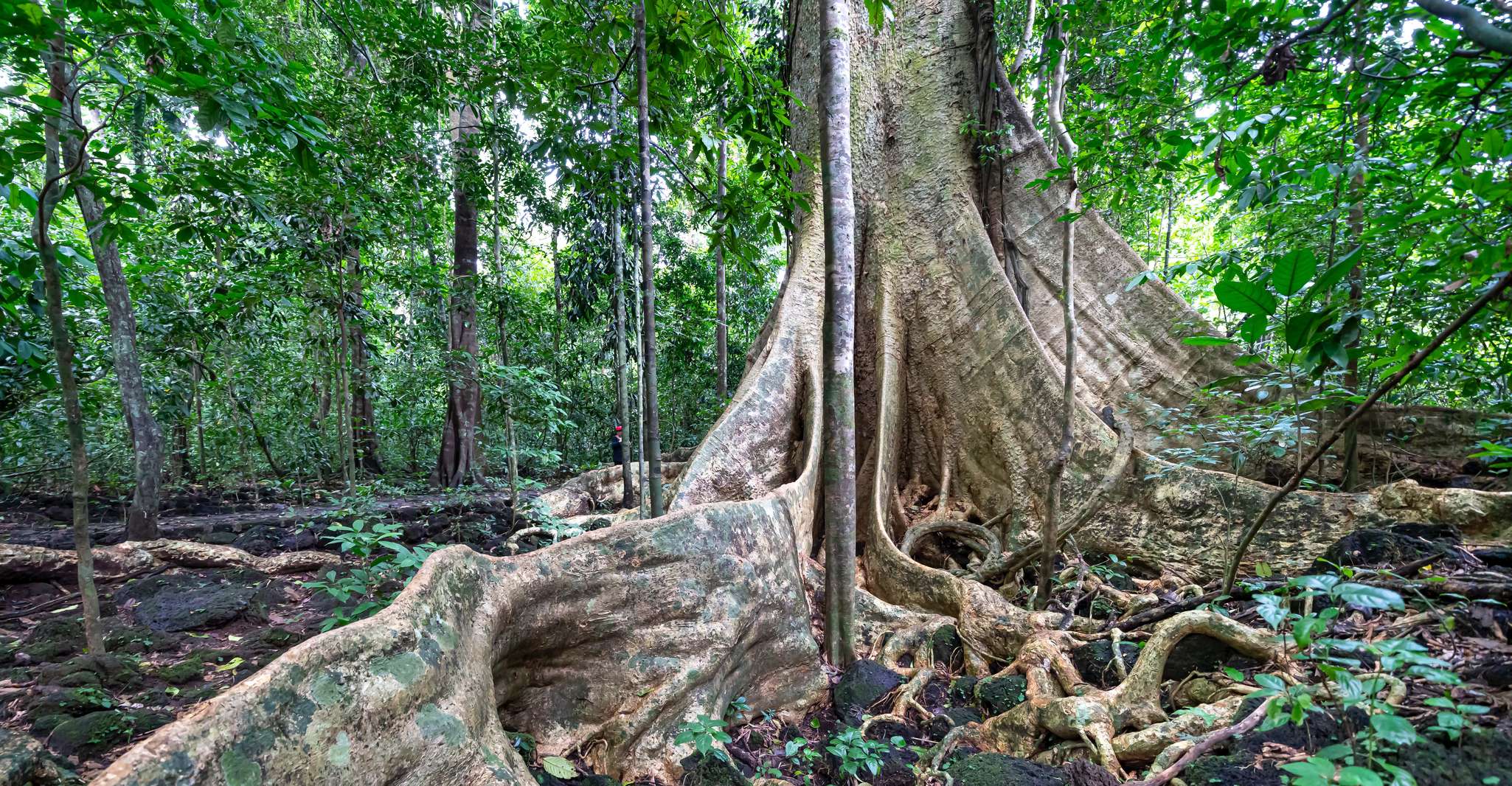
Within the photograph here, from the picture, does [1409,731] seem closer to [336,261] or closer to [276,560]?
[276,560]

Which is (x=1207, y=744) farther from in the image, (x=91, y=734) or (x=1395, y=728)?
(x=91, y=734)

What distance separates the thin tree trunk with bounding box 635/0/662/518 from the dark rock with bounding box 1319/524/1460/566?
3.72 metres

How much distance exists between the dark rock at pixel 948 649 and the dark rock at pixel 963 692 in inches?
7.4

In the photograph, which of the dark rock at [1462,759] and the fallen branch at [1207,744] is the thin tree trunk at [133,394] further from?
the dark rock at [1462,759]

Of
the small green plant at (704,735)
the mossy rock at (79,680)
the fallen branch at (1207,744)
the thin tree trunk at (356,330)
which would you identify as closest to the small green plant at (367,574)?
the mossy rock at (79,680)

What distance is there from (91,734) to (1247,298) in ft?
13.0

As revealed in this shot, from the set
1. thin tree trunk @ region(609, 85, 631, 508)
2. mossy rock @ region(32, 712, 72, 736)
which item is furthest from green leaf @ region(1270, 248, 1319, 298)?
thin tree trunk @ region(609, 85, 631, 508)

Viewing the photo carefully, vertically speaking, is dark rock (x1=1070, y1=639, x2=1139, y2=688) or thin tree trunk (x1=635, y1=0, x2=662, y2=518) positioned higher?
thin tree trunk (x1=635, y1=0, x2=662, y2=518)

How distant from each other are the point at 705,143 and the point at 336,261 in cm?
461

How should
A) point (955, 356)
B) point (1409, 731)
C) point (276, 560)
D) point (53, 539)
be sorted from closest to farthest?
point (1409, 731) → point (276, 560) → point (955, 356) → point (53, 539)

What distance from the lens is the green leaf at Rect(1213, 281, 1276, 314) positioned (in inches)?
56.7

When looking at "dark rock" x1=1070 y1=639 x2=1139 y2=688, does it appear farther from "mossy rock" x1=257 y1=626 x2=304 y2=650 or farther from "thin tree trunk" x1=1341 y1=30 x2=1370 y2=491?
"mossy rock" x1=257 y1=626 x2=304 y2=650

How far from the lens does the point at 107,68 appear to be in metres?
2.63

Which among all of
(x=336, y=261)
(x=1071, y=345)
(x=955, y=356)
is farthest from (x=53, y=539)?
(x=1071, y=345)
